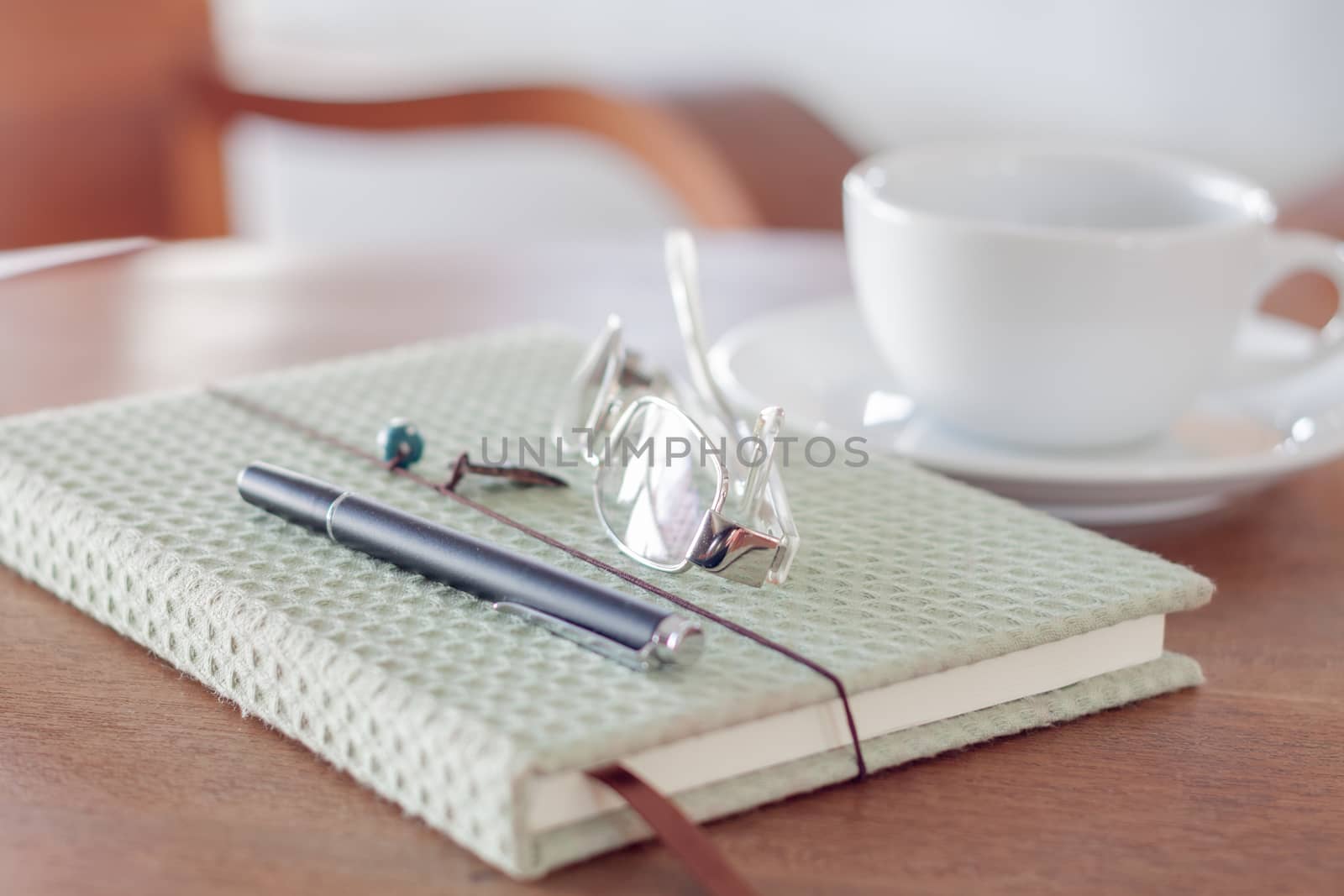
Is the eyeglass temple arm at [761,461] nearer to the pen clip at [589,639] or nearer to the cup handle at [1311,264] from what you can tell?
the pen clip at [589,639]

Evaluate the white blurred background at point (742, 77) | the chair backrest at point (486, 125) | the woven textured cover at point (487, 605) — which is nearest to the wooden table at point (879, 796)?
the woven textured cover at point (487, 605)

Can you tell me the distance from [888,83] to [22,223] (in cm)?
111

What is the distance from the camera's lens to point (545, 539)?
0.46 metres

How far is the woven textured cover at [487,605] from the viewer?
0.35 metres

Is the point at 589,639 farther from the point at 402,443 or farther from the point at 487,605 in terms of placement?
the point at 402,443

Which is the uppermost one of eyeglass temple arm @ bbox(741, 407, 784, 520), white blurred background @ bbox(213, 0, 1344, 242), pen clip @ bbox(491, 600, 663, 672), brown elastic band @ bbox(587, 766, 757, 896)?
eyeglass temple arm @ bbox(741, 407, 784, 520)

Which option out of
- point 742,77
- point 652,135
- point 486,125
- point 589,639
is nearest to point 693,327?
point 589,639

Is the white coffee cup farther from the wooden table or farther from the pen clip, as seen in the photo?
the pen clip

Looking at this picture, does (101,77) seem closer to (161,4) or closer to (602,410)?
(161,4)

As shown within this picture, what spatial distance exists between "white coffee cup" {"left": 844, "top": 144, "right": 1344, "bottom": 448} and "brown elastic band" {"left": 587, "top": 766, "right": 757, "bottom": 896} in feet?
1.02

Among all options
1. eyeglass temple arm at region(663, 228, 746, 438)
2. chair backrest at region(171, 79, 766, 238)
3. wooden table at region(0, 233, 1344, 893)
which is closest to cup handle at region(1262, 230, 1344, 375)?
wooden table at region(0, 233, 1344, 893)

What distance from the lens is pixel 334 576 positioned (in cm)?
43

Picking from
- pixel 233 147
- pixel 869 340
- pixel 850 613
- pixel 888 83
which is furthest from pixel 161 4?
pixel 850 613

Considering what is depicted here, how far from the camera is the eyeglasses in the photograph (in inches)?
16.9
